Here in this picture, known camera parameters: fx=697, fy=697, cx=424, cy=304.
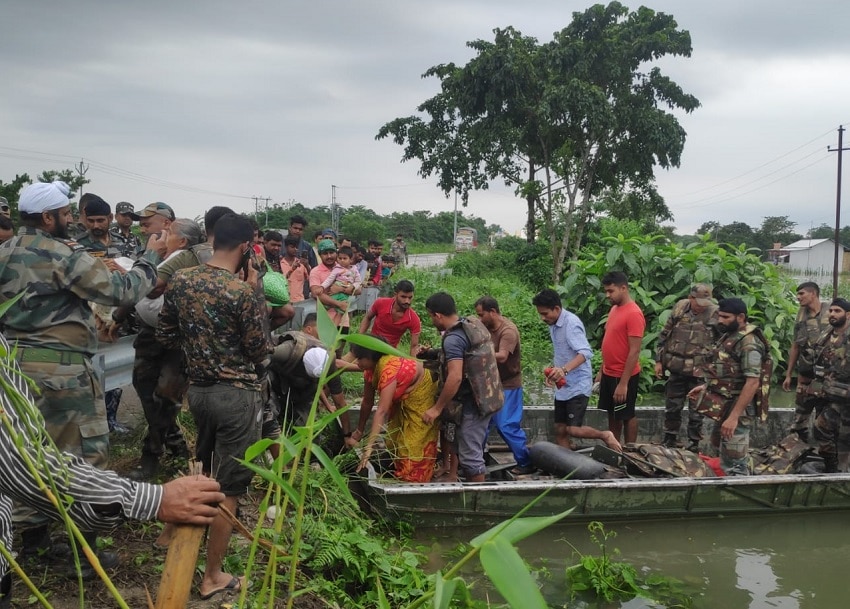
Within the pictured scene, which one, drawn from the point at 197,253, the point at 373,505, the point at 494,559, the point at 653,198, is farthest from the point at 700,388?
the point at 653,198

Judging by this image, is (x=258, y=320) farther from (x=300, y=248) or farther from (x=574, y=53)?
(x=574, y=53)

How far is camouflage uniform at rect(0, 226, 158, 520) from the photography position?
3357mm

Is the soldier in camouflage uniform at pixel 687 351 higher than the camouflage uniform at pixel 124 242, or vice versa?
the camouflage uniform at pixel 124 242

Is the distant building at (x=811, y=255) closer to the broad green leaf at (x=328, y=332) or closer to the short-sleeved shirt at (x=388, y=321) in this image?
the short-sleeved shirt at (x=388, y=321)

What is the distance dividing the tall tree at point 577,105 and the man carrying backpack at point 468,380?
51.2ft

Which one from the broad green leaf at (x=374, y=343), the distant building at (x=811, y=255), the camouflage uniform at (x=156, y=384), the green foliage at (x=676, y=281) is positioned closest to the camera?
the broad green leaf at (x=374, y=343)

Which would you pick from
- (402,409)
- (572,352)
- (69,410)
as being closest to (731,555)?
(572,352)

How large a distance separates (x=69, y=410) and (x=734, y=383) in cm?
590

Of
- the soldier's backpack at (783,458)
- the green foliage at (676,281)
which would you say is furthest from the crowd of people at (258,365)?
the green foliage at (676,281)

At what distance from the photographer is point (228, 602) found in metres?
3.42

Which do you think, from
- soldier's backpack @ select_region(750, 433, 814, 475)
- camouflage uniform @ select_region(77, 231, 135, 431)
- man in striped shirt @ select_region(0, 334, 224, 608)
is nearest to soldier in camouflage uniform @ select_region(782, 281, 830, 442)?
soldier's backpack @ select_region(750, 433, 814, 475)

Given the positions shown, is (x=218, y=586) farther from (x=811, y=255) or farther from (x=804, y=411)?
(x=811, y=255)

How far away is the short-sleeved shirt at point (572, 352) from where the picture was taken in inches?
260

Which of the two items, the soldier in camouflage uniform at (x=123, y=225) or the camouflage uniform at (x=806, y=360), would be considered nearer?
the soldier in camouflage uniform at (x=123, y=225)
